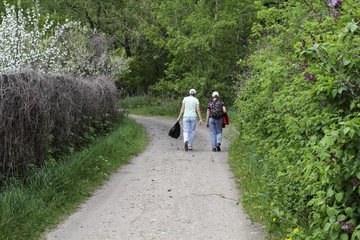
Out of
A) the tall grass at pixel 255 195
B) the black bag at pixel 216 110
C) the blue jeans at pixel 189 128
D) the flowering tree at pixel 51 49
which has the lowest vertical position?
the tall grass at pixel 255 195

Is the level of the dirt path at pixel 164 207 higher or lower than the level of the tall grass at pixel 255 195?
lower

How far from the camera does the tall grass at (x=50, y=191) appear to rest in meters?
4.77

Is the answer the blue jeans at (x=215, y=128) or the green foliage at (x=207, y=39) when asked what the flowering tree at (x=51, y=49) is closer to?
the green foliage at (x=207, y=39)

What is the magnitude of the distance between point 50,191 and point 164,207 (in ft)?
6.10

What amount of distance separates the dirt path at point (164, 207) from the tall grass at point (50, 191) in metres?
0.23

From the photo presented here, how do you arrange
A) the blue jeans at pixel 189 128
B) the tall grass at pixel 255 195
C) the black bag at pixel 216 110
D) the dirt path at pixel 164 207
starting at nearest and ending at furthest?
the tall grass at pixel 255 195
the dirt path at pixel 164 207
the black bag at pixel 216 110
the blue jeans at pixel 189 128

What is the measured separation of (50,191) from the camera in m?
5.95

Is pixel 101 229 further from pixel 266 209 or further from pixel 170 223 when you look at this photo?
pixel 266 209

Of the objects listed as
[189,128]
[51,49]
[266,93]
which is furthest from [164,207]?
[51,49]

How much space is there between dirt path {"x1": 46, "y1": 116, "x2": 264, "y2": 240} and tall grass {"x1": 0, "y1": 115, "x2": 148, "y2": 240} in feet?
0.74

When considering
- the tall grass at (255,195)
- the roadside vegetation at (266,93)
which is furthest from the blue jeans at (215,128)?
the tall grass at (255,195)

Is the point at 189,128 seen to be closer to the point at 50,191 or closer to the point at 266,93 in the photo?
the point at 266,93

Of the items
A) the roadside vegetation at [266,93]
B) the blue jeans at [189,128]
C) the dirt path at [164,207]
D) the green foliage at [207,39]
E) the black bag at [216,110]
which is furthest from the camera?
the green foliage at [207,39]

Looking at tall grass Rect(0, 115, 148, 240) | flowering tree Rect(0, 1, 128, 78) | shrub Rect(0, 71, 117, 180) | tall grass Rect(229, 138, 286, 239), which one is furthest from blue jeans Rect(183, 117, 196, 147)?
flowering tree Rect(0, 1, 128, 78)
